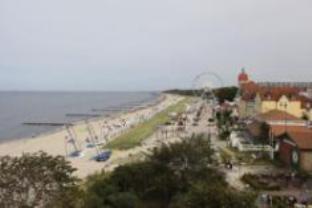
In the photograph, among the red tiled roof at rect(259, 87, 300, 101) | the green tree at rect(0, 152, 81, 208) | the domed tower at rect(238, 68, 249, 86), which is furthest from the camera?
the domed tower at rect(238, 68, 249, 86)

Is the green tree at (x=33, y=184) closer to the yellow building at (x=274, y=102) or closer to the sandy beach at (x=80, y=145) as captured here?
the sandy beach at (x=80, y=145)

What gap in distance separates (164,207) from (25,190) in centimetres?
861

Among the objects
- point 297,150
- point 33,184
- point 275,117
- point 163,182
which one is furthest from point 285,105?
point 33,184

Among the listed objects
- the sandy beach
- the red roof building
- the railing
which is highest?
the red roof building

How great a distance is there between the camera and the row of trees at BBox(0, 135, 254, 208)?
604 inches

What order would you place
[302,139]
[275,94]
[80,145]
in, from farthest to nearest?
1. [275,94]
2. [80,145]
3. [302,139]

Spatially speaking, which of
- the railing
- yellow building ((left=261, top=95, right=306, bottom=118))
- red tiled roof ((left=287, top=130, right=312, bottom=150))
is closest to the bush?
red tiled roof ((left=287, top=130, right=312, bottom=150))

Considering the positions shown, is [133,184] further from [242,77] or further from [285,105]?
[242,77]

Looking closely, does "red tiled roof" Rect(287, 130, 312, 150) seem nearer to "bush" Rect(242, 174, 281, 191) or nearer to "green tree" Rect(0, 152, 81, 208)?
"bush" Rect(242, 174, 281, 191)

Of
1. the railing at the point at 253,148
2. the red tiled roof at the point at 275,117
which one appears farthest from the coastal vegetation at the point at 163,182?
the red tiled roof at the point at 275,117

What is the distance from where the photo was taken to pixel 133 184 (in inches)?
877

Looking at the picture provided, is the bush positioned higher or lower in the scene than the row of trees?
lower

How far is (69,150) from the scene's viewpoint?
47.5 meters

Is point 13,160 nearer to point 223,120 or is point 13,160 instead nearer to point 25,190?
point 25,190
